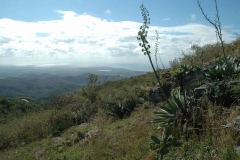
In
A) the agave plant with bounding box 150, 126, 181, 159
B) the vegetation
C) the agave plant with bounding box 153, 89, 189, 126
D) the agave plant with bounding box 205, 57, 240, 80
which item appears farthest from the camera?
the agave plant with bounding box 205, 57, 240, 80

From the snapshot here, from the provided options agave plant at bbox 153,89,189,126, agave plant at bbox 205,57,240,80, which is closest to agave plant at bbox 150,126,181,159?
agave plant at bbox 153,89,189,126

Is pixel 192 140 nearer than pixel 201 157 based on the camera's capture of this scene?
No

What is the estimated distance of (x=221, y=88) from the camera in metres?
5.52

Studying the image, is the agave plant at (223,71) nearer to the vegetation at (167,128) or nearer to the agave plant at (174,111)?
the vegetation at (167,128)

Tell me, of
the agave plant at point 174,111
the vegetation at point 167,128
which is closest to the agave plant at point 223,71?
the vegetation at point 167,128

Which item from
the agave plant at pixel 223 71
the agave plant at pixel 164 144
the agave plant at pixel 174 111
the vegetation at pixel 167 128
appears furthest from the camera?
the agave plant at pixel 223 71

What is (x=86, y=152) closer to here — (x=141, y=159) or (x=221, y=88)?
(x=141, y=159)

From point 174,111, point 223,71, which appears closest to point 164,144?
point 174,111

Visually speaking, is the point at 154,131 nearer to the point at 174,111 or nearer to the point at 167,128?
the point at 174,111

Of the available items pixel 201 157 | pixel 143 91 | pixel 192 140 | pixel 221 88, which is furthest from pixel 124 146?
pixel 143 91

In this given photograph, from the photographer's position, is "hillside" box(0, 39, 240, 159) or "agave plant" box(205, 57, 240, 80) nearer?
"hillside" box(0, 39, 240, 159)

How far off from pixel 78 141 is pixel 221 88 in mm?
5002

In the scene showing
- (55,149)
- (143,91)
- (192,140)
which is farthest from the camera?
(143,91)

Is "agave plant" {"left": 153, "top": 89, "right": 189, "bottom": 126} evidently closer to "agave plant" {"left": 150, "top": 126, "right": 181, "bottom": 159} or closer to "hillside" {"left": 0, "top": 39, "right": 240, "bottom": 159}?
"hillside" {"left": 0, "top": 39, "right": 240, "bottom": 159}
